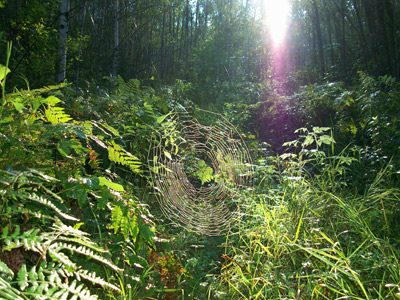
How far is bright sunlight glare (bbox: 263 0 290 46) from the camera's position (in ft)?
55.3

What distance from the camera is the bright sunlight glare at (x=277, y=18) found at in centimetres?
1686

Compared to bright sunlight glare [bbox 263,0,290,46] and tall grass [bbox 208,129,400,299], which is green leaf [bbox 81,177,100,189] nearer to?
tall grass [bbox 208,129,400,299]

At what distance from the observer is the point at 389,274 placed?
185 cm

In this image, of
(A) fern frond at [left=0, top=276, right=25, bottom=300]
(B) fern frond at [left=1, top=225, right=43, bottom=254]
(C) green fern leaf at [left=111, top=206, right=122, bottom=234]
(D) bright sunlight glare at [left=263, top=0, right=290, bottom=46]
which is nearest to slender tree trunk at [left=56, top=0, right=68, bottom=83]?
(C) green fern leaf at [left=111, top=206, right=122, bottom=234]

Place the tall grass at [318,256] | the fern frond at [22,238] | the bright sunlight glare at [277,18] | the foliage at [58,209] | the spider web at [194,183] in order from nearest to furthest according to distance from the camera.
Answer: the fern frond at [22,238]
the foliage at [58,209]
the tall grass at [318,256]
the spider web at [194,183]
the bright sunlight glare at [277,18]

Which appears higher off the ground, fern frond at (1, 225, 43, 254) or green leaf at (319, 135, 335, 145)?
green leaf at (319, 135, 335, 145)

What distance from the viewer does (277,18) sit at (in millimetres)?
17547

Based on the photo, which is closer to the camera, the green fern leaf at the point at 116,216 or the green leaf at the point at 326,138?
the green fern leaf at the point at 116,216

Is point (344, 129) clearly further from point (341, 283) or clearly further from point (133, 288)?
point (133, 288)

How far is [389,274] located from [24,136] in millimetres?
2181

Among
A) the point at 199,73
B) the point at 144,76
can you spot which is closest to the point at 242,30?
the point at 199,73

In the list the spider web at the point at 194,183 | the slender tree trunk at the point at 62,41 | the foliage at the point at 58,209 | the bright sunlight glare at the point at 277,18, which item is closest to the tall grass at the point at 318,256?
the spider web at the point at 194,183

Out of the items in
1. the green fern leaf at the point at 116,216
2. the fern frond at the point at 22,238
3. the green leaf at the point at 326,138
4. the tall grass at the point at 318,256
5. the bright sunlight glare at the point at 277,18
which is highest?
the bright sunlight glare at the point at 277,18

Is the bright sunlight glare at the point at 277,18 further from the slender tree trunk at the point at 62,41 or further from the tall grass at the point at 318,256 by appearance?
the tall grass at the point at 318,256
